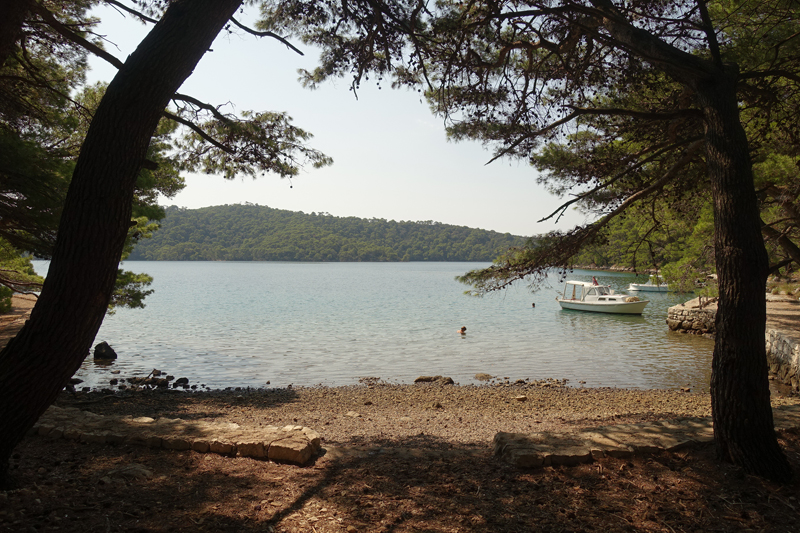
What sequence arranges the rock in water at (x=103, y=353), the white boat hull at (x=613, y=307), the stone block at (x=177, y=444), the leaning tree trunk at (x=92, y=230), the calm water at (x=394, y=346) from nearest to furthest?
1. the leaning tree trunk at (x=92, y=230)
2. the stone block at (x=177, y=444)
3. the calm water at (x=394, y=346)
4. the rock in water at (x=103, y=353)
5. the white boat hull at (x=613, y=307)

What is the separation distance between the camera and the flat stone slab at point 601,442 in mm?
→ 3951

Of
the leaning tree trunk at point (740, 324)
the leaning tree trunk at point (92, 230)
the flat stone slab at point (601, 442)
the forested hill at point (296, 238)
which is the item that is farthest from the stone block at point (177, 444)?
the forested hill at point (296, 238)

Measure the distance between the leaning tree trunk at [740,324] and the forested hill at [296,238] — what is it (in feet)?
329

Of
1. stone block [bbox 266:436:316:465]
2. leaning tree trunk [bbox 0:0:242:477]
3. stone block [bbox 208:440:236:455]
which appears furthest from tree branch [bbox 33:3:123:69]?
stone block [bbox 266:436:316:465]

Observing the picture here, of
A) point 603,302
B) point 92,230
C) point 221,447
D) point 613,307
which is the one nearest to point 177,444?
point 221,447

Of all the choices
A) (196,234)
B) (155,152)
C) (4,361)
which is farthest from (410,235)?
(4,361)

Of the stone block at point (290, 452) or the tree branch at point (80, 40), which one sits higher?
the tree branch at point (80, 40)

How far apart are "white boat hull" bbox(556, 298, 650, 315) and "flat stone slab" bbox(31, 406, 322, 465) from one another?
1077 inches

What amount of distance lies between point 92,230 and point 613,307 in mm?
29455

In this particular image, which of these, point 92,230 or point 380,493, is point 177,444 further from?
→ point 92,230

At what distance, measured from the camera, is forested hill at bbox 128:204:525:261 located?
116 m

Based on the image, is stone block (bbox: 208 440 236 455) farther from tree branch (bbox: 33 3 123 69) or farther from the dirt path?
tree branch (bbox: 33 3 123 69)

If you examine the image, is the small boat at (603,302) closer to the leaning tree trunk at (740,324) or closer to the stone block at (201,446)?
the leaning tree trunk at (740,324)

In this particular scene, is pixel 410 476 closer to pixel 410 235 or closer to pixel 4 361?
pixel 4 361
